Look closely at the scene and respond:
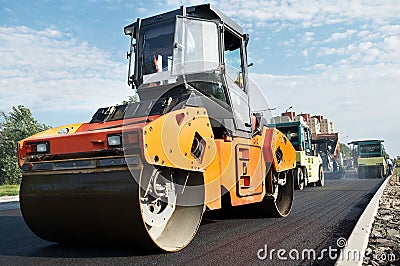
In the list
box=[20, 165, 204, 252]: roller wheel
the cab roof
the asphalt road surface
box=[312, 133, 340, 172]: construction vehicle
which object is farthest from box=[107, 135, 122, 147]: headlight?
box=[312, 133, 340, 172]: construction vehicle

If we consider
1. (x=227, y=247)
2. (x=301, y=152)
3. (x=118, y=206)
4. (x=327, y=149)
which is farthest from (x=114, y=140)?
(x=327, y=149)

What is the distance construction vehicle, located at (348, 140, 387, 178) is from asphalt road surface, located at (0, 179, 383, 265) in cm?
2165

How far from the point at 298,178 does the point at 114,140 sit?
12.1 metres

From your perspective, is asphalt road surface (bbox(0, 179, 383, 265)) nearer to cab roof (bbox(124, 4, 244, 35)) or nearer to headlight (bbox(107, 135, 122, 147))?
headlight (bbox(107, 135, 122, 147))

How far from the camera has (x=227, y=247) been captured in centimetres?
450

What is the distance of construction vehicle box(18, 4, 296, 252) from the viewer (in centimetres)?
381

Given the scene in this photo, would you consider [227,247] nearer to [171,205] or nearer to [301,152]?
[171,205]

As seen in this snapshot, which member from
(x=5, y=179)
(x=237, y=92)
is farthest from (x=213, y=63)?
(x=5, y=179)

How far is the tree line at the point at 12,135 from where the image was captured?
43.5 meters

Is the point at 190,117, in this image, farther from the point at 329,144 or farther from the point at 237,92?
the point at 329,144

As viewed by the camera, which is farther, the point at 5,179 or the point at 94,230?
the point at 5,179

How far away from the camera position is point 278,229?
569 centimetres

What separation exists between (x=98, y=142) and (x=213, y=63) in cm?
228

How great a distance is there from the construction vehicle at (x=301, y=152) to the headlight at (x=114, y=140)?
1193cm
